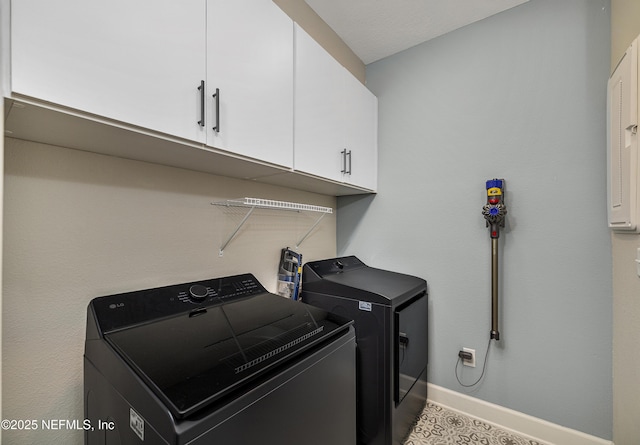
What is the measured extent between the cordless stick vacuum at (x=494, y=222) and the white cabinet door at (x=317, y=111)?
36.3 inches

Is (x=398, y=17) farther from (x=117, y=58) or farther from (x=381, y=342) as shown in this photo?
(x=381, y=342)

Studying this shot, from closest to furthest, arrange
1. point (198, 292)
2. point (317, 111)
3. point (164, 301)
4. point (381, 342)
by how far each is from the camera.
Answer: point (164, 301), point (198, 292), point (381, 342), point (317, 111)

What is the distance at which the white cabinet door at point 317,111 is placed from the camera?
1.44 meters

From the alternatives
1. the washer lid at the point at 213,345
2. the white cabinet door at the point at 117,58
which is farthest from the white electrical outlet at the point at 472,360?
the white cabinet door at the point at 117,58

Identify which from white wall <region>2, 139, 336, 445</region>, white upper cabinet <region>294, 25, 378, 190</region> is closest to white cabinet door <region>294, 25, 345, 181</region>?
white upper cabinet <region>294, 25, 378, 190</region>

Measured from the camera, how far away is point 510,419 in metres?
1.74

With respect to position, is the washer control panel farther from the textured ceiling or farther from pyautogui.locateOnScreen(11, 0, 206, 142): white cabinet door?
the textured ceiling

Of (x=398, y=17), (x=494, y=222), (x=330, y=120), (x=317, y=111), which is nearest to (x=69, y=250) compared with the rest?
(x=317, y=111)

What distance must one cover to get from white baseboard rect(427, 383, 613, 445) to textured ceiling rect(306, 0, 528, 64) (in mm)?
2516

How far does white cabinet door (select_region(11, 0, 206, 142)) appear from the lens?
661 mm

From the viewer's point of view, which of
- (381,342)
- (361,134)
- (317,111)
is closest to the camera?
(381,342)

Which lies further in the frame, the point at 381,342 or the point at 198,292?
the point at 381,342

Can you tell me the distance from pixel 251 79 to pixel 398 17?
Answer: 4.30ft

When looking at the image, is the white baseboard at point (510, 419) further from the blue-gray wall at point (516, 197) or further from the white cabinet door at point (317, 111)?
the white cabinet door at point (317, 111)
